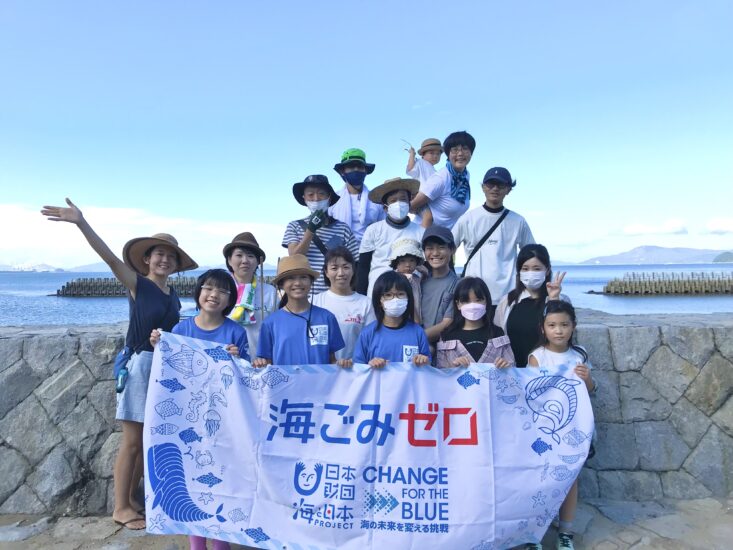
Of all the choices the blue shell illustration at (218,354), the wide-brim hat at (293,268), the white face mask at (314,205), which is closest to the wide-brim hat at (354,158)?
the white face mask at (314,205)

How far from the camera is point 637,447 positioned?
13.0ft

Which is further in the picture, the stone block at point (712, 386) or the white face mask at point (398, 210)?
the white face mask at point (398, 210)

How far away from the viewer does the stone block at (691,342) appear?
3.96 metres

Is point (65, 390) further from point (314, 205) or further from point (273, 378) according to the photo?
point (314, 205)

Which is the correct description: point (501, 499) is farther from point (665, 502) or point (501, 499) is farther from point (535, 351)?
point (665, 502)

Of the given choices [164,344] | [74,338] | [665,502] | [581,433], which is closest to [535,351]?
[581,433]

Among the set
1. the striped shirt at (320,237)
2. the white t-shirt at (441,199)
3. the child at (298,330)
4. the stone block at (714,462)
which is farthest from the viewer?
the white t-shirt at (441,199)

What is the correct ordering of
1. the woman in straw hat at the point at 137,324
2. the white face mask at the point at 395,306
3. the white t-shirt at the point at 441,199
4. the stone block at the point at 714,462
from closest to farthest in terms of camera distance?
the white face mask at the point at 395,306, the woman in straw hat at the point at 137,324, the stone block at the point at 714,462, the white t-shirt at the point at 441,199

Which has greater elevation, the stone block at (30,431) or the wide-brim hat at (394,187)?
the wide-brim hat at (394,187)

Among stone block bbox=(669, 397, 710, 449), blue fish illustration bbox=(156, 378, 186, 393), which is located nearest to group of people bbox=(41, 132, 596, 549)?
blue fish illustration bbox=(156, 378, 186, 393)

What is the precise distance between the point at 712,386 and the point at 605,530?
166 centimetres

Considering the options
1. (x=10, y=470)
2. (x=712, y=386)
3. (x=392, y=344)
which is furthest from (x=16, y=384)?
(x=712, y=386)

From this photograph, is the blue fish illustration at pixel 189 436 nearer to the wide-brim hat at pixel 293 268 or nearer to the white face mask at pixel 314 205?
the wide-brim hat at pixel 293 268

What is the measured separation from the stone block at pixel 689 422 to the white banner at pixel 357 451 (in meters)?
1.53
